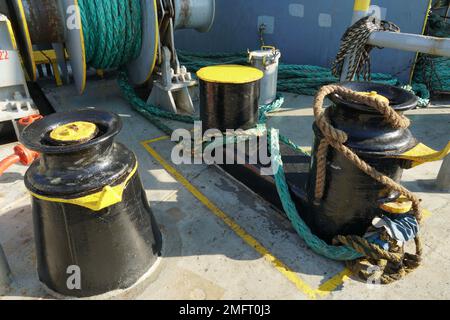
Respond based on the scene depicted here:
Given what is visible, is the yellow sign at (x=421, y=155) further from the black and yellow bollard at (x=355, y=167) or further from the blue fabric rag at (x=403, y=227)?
the blue fabric rag at (x=403, y=227)

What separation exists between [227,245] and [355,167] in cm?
113

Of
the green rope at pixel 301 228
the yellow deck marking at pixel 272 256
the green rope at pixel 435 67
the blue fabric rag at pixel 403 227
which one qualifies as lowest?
the yellow deck marking at pixel 272 256

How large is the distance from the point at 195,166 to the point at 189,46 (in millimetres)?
4583

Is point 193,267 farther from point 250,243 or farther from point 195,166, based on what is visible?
point 195,166

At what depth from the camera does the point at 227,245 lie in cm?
275

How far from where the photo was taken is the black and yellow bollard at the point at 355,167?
2154 millimetres

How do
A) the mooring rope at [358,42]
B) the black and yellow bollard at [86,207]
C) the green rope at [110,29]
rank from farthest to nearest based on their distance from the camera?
the green rope at [110,29] < the mooring rope at [358,42] < the black and yellow bollard at [86,207]

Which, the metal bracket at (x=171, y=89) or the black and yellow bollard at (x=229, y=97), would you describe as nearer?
Result: the black and yellow bollard at (x=229, y=97)

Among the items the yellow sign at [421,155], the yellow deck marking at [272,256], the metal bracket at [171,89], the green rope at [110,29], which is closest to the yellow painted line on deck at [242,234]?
the yellow deck marking at [272,256]

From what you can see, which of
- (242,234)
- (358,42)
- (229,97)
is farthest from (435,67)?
(242,234)

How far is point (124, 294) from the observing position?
234cm

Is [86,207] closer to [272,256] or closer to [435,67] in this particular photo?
[272,256]

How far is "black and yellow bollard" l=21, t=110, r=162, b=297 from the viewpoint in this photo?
6.64ft

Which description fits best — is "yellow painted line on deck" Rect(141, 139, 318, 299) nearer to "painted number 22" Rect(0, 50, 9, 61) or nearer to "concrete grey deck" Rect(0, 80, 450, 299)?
"concrete grey deck" Rect(0, 80, 450, 299)
